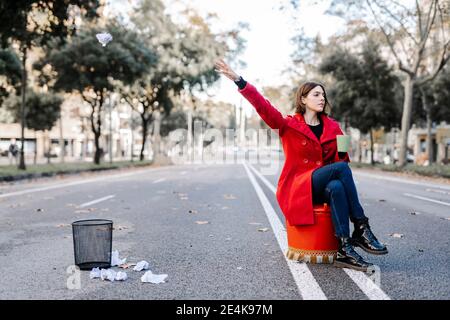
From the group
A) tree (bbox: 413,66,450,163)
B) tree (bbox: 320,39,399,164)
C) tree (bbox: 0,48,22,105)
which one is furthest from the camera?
tree (bbox: 413,66,450,163)

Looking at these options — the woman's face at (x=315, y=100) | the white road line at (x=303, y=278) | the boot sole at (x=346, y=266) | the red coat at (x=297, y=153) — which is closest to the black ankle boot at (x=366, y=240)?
the boot sole at (x=346, y=266)

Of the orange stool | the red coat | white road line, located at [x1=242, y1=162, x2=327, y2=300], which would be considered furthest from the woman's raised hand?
white road line, located at [x1=242, y1=162, x2=327, y2=300]

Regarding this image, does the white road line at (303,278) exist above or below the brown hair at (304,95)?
below

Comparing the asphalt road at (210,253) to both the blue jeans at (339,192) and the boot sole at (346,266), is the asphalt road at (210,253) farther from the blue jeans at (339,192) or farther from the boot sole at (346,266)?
the blue jeans at (339,192)

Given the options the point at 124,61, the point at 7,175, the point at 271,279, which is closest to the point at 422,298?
the point at 271,279

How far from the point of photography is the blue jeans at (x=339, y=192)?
444 centimetres

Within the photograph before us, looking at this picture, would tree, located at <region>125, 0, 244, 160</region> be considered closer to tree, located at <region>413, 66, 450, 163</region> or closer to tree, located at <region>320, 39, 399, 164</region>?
tree, located at <region>320, 39, 399, 164</region>

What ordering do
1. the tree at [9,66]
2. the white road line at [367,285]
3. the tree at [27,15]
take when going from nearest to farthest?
the white road line at [367,285] < the tree at [27,15] < the tree at [9,66]

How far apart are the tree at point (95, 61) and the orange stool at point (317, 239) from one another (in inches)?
952

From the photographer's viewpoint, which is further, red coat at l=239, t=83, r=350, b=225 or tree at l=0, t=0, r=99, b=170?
tree at l=0, t=0, r=99, b=170

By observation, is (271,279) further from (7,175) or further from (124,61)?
(124,61)

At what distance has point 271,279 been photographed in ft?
14.0

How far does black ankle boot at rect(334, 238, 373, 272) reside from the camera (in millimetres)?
4449
